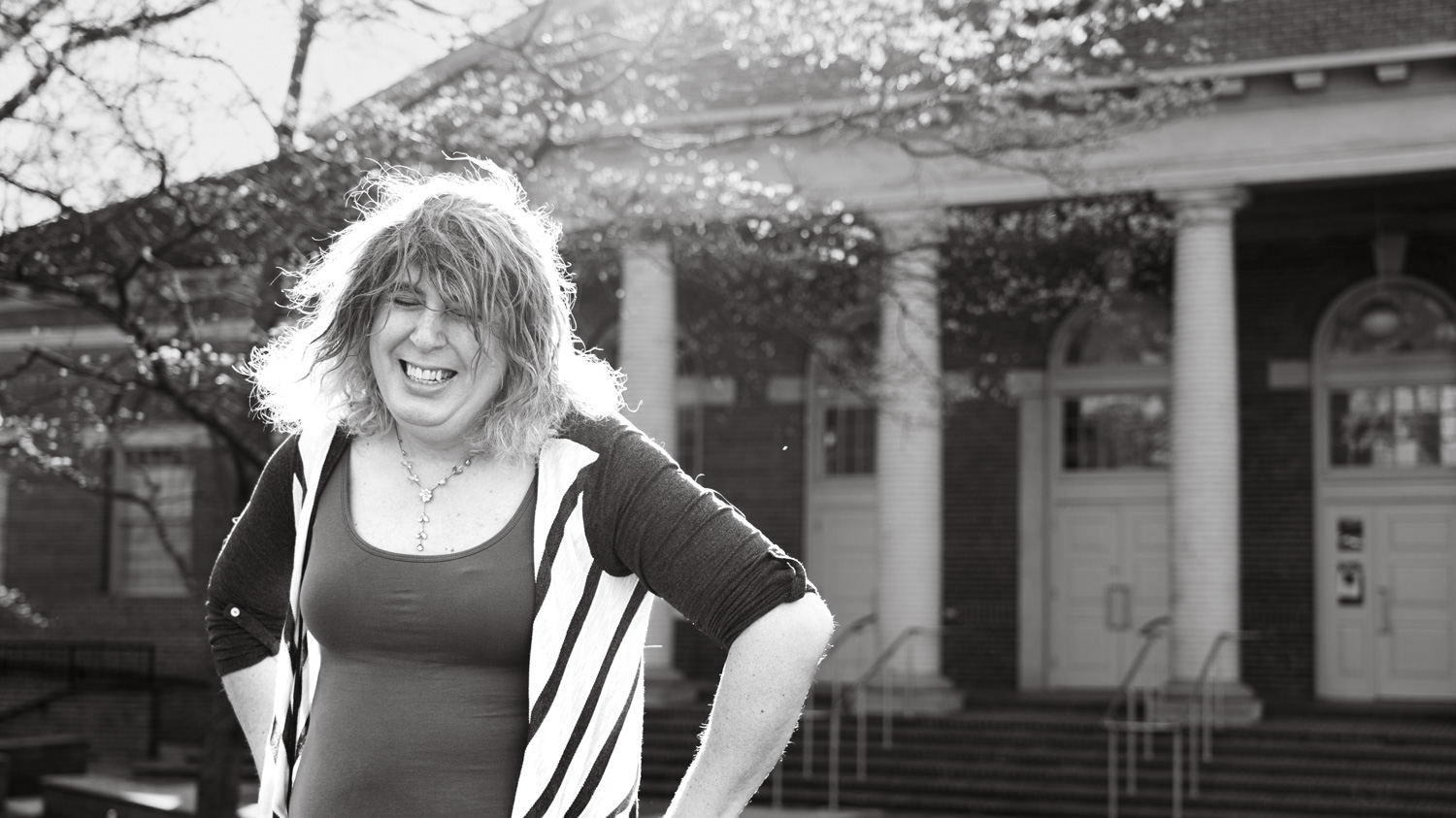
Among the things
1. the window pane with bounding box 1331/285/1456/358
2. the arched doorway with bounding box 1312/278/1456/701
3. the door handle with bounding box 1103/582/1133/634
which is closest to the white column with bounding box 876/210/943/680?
the door handle with bounding box 1103/582/1133/634

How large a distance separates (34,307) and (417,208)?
2190 centimetres

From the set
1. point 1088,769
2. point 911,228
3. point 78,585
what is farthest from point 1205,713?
point 78,585

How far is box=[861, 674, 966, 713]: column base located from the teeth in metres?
14.7

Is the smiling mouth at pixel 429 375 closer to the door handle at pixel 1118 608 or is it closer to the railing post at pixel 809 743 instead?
the railing post at pixel 809 743

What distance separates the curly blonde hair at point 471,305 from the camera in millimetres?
2115

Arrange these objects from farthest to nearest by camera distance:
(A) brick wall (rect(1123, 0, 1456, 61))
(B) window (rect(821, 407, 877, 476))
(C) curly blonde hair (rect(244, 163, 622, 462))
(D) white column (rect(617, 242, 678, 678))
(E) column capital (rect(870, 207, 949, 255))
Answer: (B) window (rect(821, 407, 877, 476))
(D) white column (rect(617, 242, 678, 678))
(A) brick wall (rect(1123, 0, 1456, 61))
(E) column capital (rect(870, 207, 949, 255))
(C) curly blonde hair (rect(244, 163, 622, 462))

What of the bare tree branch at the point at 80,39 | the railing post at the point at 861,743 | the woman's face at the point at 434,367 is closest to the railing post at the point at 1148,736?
the railing post at the point at 861,743

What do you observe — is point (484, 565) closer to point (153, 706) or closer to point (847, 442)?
point (847, 442)

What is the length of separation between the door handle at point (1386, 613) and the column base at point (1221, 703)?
2.88 metres

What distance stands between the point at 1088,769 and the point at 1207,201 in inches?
209

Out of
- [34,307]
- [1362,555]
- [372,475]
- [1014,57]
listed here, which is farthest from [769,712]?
[34,307]

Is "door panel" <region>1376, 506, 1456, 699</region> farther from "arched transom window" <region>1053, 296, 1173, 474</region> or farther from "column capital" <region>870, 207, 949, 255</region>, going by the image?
"column capital" <region>870, 207, 949, 255</region>

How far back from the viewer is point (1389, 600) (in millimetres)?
17906

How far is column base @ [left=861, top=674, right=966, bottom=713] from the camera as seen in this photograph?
1669 centimetres
